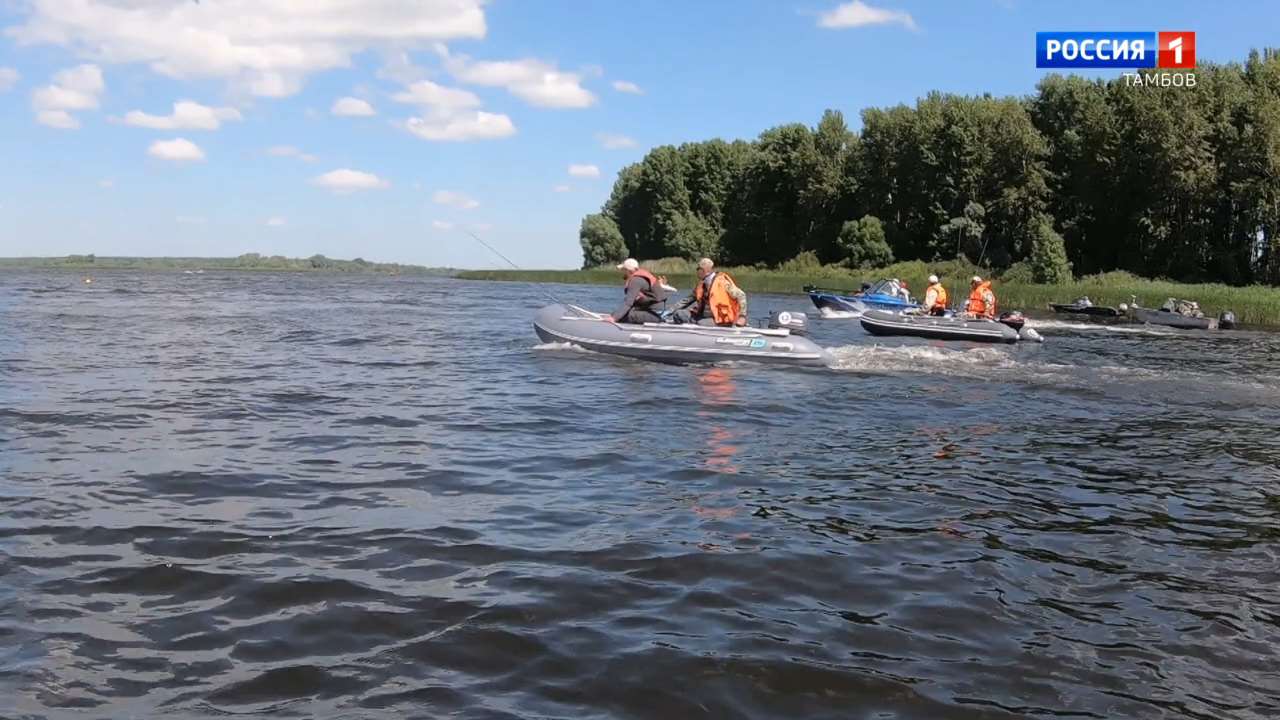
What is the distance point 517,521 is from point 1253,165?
160 feet

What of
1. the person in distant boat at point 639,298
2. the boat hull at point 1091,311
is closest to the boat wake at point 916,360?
the person in distant boat at point 639,298

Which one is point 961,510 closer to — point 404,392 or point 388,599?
point 388,599

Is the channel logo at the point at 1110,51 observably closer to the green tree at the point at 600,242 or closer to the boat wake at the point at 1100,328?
the boat wake at the point at 1100,328

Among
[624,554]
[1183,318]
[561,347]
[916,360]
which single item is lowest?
[624,554]

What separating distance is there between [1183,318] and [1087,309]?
508 centimetres

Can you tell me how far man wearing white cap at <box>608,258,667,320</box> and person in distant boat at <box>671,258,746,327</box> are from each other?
490mm

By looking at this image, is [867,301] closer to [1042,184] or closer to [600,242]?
[1042,184]

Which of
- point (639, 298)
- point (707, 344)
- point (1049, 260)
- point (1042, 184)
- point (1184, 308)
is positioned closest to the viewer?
point (707, 344)

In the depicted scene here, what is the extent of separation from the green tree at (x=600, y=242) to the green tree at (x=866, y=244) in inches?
1143

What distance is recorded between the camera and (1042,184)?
56000 mm

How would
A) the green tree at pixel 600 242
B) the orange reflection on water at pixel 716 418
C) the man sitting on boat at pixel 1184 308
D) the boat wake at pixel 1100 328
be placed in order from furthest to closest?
the green tree at pixel 600 242
the man sitting on boat at pixel 1184 308
the boat wake at pixel 1100 328
the orange reflection on water at pixel 716 418

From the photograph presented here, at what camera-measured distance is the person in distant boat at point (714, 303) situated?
17.0 meters

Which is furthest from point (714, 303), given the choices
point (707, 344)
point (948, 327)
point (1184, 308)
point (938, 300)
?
point (1184, 308)

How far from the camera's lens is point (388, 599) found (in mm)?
5172
